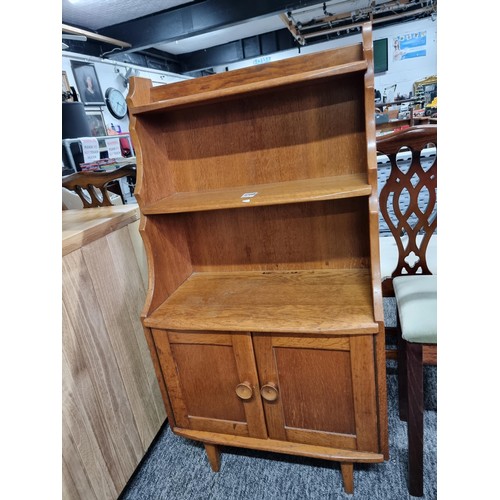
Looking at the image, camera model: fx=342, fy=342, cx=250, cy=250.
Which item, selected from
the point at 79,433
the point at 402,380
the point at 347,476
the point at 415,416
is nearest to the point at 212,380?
the point at 79,433

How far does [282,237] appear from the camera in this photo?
141cm

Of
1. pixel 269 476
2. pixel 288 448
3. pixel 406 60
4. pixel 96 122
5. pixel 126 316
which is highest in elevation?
pixel 406 60

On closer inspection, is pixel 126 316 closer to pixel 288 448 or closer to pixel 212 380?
pixel 212 380

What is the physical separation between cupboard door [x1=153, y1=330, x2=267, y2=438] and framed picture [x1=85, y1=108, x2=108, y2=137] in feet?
15.7

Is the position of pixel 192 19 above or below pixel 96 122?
above

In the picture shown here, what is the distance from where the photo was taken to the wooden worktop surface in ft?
3.83

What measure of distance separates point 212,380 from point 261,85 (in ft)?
3.38

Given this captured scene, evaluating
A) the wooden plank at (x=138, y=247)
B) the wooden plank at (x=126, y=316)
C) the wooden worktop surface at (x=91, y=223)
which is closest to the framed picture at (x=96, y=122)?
the wooden worktop surface at (x=91, y=223)

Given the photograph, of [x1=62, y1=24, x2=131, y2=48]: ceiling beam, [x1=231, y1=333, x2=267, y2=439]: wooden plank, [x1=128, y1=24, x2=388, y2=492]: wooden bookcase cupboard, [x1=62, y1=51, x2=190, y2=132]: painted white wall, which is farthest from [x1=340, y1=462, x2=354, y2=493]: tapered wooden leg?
[x1=62, y1=51, x2=190, y2=132]: painted white wall
